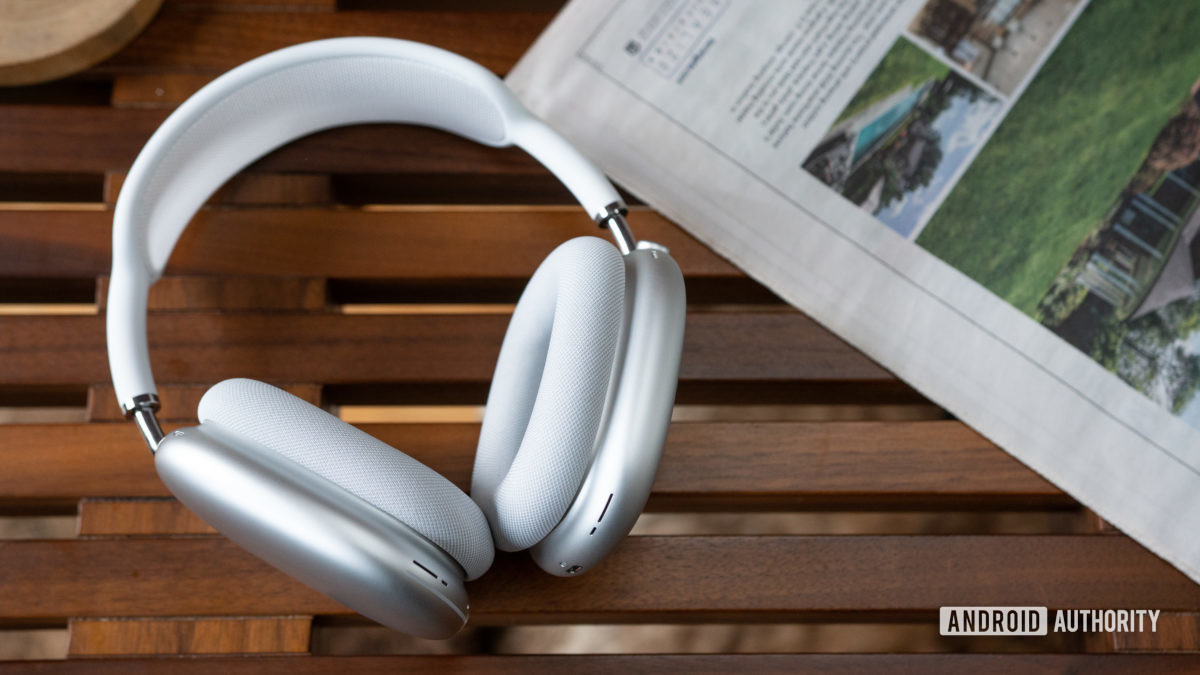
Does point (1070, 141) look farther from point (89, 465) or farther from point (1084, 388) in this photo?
point (89, 465)

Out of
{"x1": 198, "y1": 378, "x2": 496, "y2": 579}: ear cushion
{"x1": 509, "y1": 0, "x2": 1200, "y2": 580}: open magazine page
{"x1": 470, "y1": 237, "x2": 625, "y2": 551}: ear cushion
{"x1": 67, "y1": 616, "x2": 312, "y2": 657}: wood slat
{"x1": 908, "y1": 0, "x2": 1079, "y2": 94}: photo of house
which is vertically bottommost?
{"x1": 67, "y1": 616, "x2": 312, "y2": 657}: wood slat

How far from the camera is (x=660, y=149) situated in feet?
1.46

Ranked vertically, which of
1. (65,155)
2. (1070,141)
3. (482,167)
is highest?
(1070,141)

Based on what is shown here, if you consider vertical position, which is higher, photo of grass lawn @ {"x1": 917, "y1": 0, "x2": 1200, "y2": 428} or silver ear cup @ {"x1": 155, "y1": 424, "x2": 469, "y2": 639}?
photo of grass lawn @ {"x1": 917, "y1": 0, "x2": 1200, "y2": 428}

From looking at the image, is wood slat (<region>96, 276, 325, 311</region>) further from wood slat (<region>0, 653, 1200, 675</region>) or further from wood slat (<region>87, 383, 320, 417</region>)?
wood slat (<region>0, 653, 1200, 675</region>)

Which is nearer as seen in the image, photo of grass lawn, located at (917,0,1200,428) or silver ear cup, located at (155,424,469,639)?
silver ear cup, located at (155,424,469,639)

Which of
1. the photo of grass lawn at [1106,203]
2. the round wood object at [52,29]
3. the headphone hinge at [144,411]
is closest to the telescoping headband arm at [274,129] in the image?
the headphone hinge at [144,411]

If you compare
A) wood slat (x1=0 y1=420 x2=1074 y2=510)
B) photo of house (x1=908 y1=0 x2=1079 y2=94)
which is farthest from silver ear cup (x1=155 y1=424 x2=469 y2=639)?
photo of house (x1=908 y1=0 x2=1079 y2=94)

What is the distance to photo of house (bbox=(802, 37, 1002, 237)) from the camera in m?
0.44

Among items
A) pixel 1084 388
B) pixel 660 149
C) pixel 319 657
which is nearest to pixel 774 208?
pixel 660 149

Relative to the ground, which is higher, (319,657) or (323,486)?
(323,486)

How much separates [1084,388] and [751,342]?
6.4 inches

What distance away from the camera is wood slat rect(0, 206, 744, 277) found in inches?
16.6

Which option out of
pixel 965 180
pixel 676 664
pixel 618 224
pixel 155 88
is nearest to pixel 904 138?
pixel 965 180
